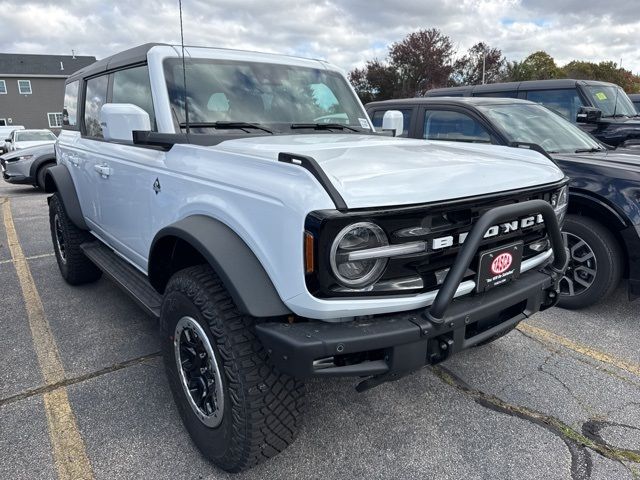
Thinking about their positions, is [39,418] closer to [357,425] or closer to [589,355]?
[357,425]

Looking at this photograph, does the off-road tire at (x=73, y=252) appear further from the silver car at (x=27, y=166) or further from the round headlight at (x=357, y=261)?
the silver car at (x=27, y=166)

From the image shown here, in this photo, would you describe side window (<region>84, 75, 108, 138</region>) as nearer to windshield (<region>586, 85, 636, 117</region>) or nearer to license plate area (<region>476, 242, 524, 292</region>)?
license plate area (<region>476, 242, 524, 292</region>)

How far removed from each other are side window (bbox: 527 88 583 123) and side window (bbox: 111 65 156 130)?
652cm

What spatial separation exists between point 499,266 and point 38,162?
41.1ft

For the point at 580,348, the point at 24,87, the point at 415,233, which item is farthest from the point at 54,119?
the point at 415,233

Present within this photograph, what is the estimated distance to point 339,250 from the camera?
169cm

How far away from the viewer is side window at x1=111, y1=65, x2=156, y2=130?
113 inches

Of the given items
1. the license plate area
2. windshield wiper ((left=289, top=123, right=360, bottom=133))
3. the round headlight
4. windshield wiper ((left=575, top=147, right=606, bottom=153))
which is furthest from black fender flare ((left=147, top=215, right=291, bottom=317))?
Answer: windshield wiper ((left=575, top=147, right=606, bottom=153))

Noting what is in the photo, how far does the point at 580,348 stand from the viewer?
10.9ft

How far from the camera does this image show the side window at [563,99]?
740 centimetres

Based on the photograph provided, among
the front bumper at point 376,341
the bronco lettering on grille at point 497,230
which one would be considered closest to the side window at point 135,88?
the front bumper at point 376,341

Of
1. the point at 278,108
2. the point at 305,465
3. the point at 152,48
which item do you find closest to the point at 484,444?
the point at 305,465

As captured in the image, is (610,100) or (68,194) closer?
(68,194)

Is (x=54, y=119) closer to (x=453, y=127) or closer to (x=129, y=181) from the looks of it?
(x=453, y=127)
